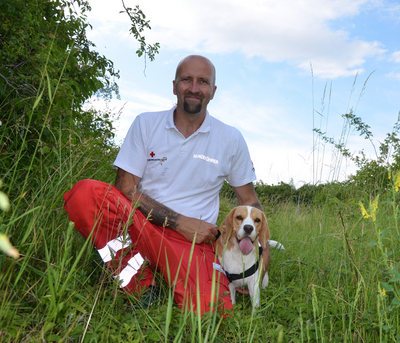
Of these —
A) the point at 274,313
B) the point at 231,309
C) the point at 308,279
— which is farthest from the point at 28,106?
the point at 308,279

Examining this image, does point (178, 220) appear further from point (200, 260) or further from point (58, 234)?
point (58, 234)

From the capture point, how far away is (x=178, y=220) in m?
3.09

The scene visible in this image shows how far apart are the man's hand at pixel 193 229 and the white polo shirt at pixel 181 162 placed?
20 centimetres

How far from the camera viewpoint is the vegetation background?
1.84m

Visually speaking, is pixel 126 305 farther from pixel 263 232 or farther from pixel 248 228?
pixel 263 232

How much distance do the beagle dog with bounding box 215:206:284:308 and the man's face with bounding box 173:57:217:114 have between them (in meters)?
1.22

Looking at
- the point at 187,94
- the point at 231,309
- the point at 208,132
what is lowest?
the point at 231,309

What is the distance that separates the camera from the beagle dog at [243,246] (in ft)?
10.1

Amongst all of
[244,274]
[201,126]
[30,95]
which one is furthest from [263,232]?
[30,95]

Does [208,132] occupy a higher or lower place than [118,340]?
higher

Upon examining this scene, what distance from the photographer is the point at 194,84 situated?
362 cm

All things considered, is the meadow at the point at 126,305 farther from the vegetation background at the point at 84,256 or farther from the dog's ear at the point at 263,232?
the dog's ear at the point at 263,232

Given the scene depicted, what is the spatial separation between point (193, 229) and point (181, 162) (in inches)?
28.6

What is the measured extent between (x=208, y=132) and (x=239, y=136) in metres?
0.36
